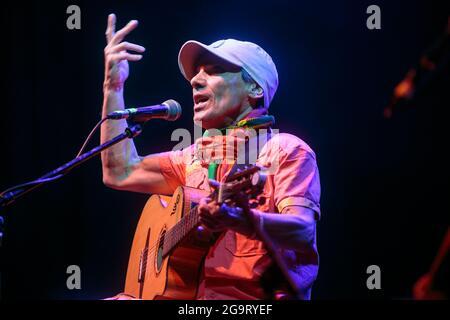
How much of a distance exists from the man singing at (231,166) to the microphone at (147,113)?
11.4 inches

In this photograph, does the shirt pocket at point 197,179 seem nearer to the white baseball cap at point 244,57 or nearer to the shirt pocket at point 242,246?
the shirt pocket at point 242,246

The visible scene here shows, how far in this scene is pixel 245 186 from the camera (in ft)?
7.86

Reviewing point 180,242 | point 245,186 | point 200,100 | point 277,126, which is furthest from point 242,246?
point 277,126

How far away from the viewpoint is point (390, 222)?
364 centimetres

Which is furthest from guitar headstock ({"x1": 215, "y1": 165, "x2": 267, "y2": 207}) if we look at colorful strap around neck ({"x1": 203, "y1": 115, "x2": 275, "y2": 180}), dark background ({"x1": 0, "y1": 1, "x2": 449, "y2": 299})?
dark background ({"x1": 0, "y1": 1, "x2": 449, "y2": 299})

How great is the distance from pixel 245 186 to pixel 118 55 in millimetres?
1589

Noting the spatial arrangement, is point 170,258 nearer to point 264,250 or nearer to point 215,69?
point 264,250

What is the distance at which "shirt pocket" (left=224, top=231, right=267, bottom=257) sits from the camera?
2.95m

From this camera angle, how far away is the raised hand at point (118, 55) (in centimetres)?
357

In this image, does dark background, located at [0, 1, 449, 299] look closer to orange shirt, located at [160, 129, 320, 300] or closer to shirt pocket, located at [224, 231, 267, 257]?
orange shirt, located at [160, 129, 320, 300]

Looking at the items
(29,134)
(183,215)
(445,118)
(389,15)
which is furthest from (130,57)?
(445,118)

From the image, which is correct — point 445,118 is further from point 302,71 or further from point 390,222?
point 302,71

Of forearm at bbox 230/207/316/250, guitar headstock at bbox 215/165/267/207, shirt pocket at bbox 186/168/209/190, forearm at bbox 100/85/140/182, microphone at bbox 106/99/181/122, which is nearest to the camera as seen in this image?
guitar headstock at bbox 215/165/267/207

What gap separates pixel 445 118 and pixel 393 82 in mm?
428
